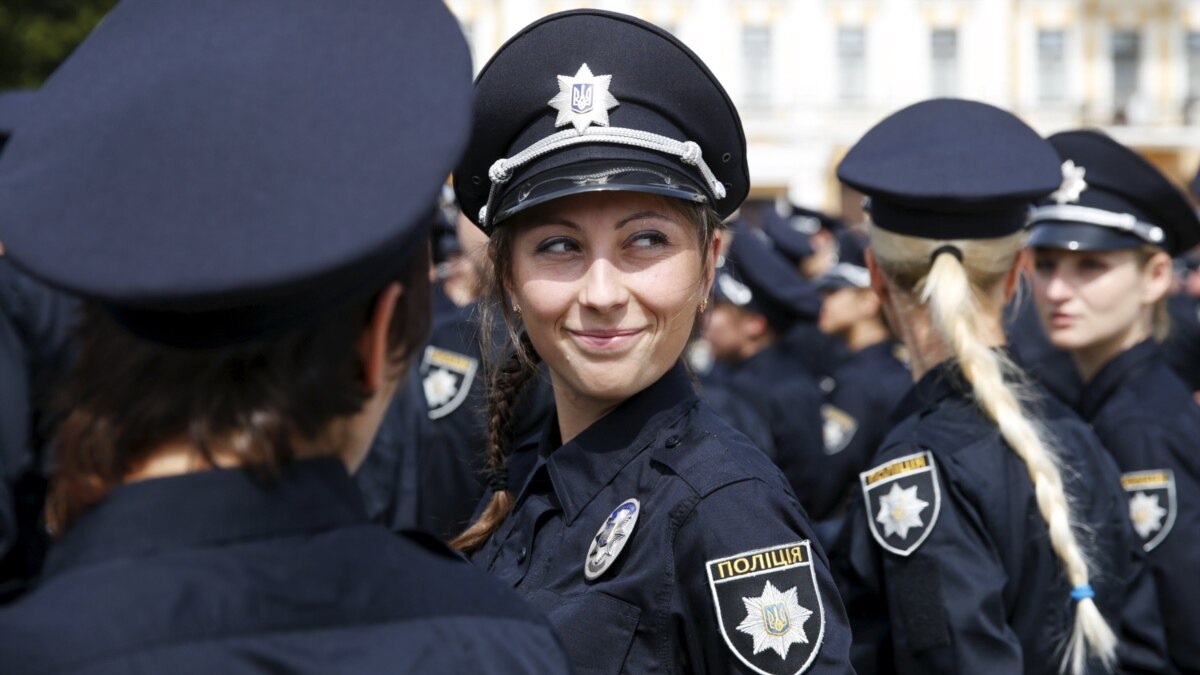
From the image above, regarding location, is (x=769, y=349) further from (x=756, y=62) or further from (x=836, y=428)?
(x=756, y=62)

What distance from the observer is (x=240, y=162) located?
1.41 m

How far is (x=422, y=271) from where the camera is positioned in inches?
63.2

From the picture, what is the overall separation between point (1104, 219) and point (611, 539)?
8.03 ft

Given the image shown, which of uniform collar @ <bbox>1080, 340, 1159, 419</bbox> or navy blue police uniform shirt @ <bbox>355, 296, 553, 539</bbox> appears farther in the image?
navy blue police uniform shirt @ <bbox>355, 296, 553, 539</bbox>

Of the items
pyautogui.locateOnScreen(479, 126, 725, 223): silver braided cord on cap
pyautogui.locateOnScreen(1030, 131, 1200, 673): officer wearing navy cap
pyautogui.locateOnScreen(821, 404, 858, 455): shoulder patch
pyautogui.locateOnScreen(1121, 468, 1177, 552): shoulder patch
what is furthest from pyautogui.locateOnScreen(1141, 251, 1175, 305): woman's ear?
pyautogui.locateOnScreen(821, 404, 858, 455): shoulder patch

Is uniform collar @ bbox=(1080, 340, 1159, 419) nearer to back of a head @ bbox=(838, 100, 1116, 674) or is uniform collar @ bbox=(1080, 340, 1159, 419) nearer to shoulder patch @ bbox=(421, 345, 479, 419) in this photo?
back of a head @ bbox=(838, 100, 1116, 674)

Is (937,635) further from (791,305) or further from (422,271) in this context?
(791,305)

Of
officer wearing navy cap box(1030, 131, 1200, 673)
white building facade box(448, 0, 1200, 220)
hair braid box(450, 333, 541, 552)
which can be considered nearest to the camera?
hair braid box(450, 333, 541, 552)

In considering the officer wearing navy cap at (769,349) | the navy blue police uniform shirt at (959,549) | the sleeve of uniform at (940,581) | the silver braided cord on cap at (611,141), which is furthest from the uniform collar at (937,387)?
the officer wearing navy cap at (769,349)

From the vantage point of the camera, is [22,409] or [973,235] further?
[22,409]

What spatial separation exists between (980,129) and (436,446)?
2.14 m

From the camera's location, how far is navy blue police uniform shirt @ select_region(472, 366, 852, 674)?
2.12 meters

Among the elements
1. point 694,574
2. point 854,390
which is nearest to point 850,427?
point 854,390

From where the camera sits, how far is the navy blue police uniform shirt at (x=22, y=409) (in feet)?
13.3
